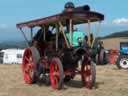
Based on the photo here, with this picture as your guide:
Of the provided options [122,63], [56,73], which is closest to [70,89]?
[56,73]

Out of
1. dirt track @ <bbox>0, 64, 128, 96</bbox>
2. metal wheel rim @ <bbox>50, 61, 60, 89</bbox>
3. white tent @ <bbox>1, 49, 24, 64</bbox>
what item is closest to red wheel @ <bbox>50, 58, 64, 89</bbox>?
metal wheel rim @ <bbox>50, 61, 60, 89</bbox>

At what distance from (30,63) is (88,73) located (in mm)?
2106

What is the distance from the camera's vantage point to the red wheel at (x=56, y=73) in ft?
36.9

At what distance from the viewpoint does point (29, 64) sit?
1324 centimetres

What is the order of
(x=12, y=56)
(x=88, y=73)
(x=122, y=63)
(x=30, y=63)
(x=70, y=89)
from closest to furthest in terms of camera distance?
1. (x=70, y=89)
2. (x=88, y=73)
3. (x=30, y=63)
4. (x=122, y=63)
5. (x=12, y=56)

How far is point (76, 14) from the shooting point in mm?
11289

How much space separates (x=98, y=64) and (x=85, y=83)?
12.5m

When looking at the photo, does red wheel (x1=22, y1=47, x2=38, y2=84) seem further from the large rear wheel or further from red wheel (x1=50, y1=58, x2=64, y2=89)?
red wheel (x1=50, y1=58, x2=64, y2=89)

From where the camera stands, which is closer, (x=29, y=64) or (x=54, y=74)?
(x=54, y=74)

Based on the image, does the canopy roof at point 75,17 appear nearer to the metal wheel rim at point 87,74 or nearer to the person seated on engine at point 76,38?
the person seated on engine at point 76,38

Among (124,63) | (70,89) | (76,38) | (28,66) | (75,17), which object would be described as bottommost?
(70,89)

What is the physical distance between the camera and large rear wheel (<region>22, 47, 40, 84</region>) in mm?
12631

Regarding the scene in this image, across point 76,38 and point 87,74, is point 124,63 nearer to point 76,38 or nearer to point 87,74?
point 87,74

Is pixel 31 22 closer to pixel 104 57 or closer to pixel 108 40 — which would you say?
pixel 104 57
